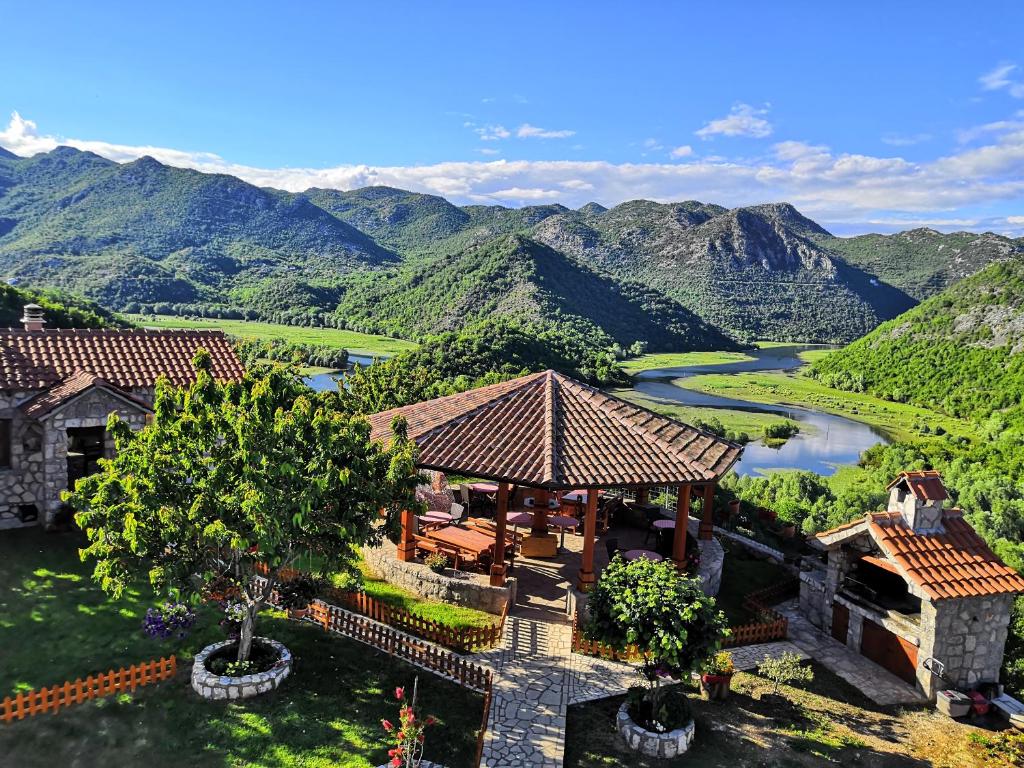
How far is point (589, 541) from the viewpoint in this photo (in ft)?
47.6

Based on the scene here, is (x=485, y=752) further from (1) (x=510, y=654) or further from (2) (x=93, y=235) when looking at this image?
(2) (x=93, y=235)

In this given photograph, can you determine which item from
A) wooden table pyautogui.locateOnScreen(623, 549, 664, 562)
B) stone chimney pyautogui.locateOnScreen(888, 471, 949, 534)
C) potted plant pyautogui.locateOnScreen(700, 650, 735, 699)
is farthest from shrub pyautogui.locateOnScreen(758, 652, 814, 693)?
stone chimney pyautogui.locateOnScreen(888, 471, 949, 534)

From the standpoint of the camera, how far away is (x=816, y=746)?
36.7 ft

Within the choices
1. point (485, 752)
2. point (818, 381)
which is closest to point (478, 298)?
point (818, 381)

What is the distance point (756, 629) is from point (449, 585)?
700cm

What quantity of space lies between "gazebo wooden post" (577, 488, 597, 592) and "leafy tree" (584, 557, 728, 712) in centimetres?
309

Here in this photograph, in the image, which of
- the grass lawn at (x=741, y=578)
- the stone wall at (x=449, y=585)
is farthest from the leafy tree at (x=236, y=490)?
the grass lawn at (x=741, y=578)

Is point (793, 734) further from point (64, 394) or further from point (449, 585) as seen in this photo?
point (64, 394)

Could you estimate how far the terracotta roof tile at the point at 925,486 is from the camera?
14500 millimetres

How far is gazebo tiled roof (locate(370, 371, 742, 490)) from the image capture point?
14.7 meters

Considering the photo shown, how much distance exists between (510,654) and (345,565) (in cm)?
396

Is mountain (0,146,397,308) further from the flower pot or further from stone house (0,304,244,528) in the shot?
the flower pot

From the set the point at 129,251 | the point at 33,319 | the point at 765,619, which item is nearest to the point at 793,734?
the point at 765,619

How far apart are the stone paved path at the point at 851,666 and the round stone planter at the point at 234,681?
11.2 metres
